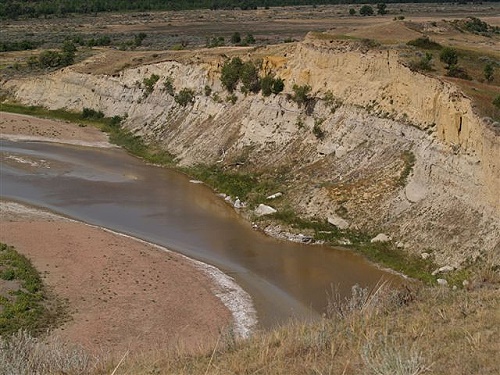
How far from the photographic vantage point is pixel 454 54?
3569 centimetres

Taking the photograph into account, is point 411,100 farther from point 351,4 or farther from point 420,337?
point 351,4

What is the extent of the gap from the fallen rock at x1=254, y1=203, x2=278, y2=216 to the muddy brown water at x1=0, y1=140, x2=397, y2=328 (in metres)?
0.87

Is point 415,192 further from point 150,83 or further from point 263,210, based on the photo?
point 150,83

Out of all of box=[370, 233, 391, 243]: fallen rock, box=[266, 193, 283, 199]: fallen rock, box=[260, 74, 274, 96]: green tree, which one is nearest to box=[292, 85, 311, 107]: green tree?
box=[260, 74, 274, 96]: green tree

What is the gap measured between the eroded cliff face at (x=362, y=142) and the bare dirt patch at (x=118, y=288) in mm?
8223

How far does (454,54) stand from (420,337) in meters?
27.9

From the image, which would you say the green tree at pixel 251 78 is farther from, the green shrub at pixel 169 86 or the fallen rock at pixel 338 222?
the fallen rock at pixel 338 222

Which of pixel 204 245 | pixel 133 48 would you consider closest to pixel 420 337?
pixel 204 245

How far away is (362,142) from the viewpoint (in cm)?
3381

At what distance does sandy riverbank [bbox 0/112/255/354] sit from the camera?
1947 cm

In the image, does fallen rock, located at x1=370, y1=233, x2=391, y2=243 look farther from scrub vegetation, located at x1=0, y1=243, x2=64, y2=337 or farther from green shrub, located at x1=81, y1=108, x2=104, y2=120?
green shrub, located at x1=81, y1=108, x2=104, y2=120

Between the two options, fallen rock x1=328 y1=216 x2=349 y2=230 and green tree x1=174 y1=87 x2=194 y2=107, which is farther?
green tree x1=174 y1=87 x2=194 y2=107

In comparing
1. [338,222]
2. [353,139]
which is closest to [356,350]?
[338,222]

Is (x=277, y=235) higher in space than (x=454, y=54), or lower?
lower
